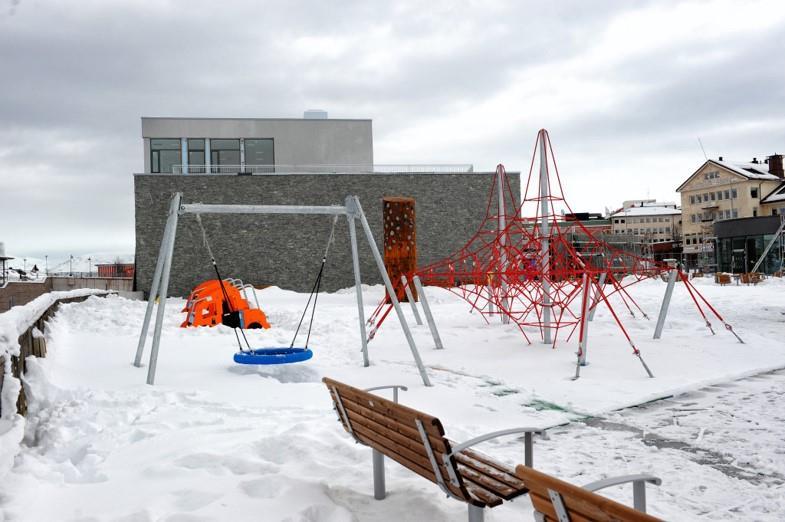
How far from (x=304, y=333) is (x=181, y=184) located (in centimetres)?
1749

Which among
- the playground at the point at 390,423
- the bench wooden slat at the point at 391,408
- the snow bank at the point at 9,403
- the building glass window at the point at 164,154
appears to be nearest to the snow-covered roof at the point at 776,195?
the building glass window at the point at 164,154

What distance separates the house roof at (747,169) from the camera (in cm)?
6144

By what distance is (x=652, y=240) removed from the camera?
88.4 meters

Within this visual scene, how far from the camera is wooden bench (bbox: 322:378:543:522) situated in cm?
312

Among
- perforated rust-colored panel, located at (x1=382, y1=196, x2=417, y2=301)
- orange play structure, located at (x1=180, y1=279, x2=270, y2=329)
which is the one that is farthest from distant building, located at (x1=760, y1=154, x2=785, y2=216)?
orange play structure, located at (x1=180, y1=279, x2=270, y2=329)

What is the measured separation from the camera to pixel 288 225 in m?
28.7

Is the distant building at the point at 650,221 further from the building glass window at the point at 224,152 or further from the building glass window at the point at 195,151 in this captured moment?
the building glass window at the point at 195,151

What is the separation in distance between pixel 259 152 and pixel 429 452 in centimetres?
3132

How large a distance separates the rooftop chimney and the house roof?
521 millimetres

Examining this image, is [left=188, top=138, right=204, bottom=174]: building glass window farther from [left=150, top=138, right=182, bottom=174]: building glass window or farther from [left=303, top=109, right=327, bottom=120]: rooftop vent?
[left=303, top=109, right=327, bottom=120]: rooftop vent

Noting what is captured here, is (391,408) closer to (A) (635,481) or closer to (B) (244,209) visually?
(A) (635,481)

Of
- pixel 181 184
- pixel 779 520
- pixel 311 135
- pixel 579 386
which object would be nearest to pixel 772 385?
pixel 579 386

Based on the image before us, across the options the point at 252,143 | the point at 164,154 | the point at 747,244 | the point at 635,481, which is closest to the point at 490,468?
the point at 635,481

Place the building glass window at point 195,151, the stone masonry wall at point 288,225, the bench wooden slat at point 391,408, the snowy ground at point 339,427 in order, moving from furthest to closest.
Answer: the building glass window at point 195,151 < the stone masonry wall at point 288,225 < the snowy ground at point 339,427 < the bench wooden slat at point 391,408
